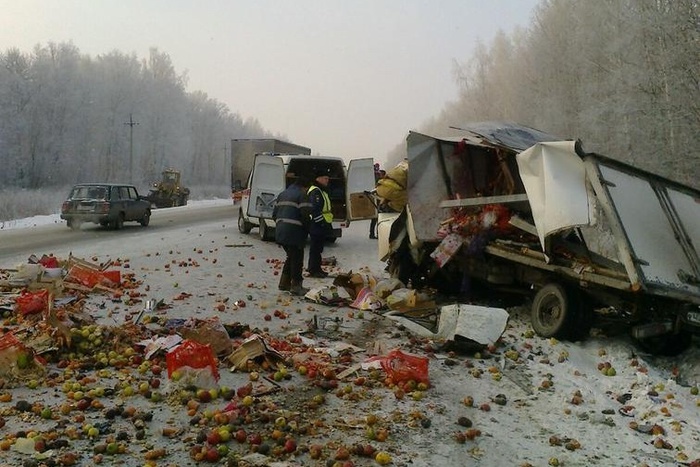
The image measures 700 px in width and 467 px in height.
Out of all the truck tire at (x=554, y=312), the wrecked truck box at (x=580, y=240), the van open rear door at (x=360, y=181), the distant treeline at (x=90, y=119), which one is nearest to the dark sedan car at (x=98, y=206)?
the van open rear door at (x=360, y=181)

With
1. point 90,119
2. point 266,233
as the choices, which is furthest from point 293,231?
point 90,119

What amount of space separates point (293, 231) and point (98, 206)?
14.2m

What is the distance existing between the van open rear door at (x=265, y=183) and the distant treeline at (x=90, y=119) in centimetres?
5576

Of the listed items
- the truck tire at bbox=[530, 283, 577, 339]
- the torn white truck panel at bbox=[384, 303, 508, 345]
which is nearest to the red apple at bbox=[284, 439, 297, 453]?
the torn white truck panel at bbox=[384, 303, 508, 345]

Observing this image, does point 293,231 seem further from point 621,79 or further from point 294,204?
point 621,79

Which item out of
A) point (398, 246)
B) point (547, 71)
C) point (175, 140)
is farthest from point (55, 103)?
point (398, 246)

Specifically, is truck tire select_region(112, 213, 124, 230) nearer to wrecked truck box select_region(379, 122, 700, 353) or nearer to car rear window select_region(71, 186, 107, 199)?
car rear window select_region(71, 186, 107, 199)

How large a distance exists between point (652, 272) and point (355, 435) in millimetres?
3795

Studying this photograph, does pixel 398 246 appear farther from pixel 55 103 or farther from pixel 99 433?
pixel 55 103

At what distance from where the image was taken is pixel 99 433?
435 centimetres

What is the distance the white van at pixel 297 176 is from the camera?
1697cm

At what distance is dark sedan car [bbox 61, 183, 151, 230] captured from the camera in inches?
844

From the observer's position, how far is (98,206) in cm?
2141

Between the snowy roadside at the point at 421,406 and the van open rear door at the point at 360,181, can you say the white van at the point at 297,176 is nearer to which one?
the van open rear door at the point at 360,181
